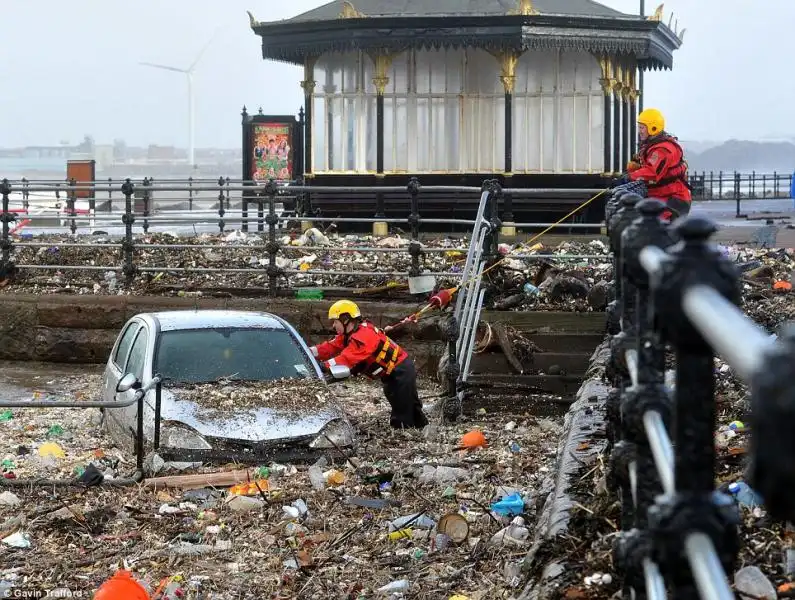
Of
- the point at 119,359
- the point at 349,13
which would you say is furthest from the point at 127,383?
the point at 349,13

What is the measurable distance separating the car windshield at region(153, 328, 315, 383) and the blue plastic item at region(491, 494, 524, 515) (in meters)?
3.16

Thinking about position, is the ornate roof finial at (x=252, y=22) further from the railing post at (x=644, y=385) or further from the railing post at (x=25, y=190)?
the railing post at (x=644, y=385)

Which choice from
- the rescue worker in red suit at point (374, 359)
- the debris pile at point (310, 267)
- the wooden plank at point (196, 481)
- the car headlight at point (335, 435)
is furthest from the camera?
the debris pile at point (310, 267)

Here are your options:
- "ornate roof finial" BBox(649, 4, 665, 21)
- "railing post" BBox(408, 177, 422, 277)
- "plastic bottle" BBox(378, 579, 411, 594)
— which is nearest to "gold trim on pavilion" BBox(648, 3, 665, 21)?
"ornate roof finial" BBox(649, 4, 665, 21)

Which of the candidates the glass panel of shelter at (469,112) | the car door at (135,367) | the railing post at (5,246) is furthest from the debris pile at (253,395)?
the glass panel of shelter at (469,112)

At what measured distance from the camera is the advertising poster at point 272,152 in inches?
1120

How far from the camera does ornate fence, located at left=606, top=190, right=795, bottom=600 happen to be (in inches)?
48.8

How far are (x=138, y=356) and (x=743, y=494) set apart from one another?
22.1 feet

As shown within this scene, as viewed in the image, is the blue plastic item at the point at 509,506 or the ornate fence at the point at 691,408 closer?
the ornate fence at the point at 691,408

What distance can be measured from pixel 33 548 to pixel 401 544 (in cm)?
201

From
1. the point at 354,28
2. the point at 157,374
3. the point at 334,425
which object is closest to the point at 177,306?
→ the point at 157,374

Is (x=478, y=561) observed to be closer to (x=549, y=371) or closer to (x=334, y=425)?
(x=334, y=425)

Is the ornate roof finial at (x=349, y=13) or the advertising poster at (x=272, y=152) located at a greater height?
the ornate roof finial at (x=349, y=13)

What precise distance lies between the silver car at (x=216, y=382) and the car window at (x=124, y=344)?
18 millimetres
